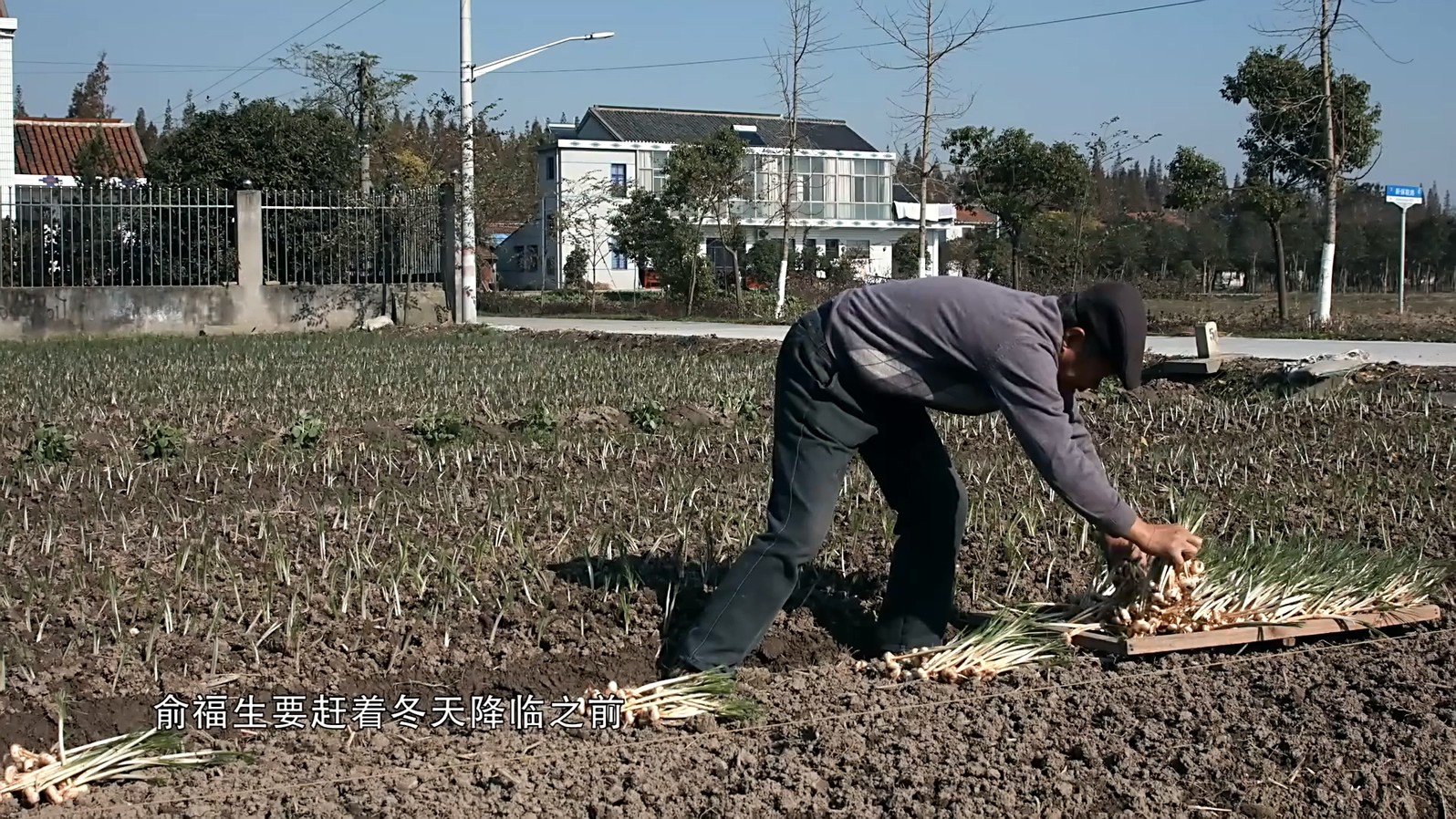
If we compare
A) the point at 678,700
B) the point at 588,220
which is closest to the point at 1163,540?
the point at 678,700

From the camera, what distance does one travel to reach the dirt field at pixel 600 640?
13.3 ft

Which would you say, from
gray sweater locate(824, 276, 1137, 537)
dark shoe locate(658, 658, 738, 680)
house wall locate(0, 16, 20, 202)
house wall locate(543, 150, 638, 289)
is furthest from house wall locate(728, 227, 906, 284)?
gray sweater locate(824, 276, 1137, 537)

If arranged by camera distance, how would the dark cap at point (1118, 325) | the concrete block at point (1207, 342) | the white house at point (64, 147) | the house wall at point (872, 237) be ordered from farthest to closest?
the house wall at point (872, 237), the white house at point (64, 147), the concrete block at point (1207, 342), the dark cap at point (1118, 325)

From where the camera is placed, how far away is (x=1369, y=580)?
555 cm

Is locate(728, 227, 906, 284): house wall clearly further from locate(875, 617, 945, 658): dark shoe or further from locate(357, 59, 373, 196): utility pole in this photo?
locate(875, 617, 945, 658): dark shoe

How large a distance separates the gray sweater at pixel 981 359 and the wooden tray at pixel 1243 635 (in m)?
0.75

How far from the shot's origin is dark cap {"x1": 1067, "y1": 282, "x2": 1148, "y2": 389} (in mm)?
4359

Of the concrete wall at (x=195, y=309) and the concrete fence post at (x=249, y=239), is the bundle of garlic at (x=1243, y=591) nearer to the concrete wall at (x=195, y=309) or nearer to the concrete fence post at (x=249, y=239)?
the concrete wall at (x=195, y=309)

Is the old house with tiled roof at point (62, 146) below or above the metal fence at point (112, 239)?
above

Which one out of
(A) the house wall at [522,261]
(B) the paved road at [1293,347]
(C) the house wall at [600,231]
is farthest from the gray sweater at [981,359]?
(A) the house wall at [522,261]

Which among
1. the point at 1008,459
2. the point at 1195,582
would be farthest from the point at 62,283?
the point at 1195,582

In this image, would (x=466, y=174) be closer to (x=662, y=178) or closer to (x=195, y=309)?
(x=195, y=309)

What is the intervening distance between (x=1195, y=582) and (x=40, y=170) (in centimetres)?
4112

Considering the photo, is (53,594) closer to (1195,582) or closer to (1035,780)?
(1035,780)
